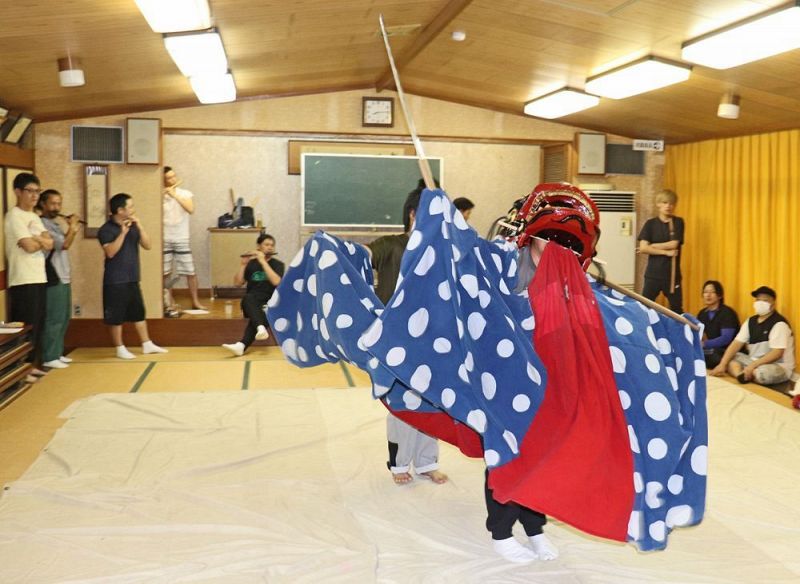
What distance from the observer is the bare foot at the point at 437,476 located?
374 centimetres

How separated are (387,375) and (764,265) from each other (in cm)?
525

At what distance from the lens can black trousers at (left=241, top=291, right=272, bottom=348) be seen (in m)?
7.00

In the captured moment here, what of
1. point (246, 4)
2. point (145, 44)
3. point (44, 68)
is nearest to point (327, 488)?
point (246, 4)

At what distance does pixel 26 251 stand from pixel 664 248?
16.5 ft

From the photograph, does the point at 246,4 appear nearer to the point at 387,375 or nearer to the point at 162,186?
the point at 387,375

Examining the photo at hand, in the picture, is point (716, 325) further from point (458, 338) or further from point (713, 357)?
point (458, 338)

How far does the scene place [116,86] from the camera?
6312 millimetres

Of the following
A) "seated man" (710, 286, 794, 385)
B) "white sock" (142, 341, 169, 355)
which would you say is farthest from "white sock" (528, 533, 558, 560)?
"white sock" (142, 341, 169, 355)

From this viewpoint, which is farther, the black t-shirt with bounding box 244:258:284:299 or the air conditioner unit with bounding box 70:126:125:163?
the air conditioner unit with bounding box 70:126:125:163

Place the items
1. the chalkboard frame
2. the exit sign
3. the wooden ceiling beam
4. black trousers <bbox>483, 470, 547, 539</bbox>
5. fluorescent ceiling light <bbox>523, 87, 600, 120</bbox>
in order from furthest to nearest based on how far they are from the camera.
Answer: the chalkboard frame < the exit sign < fluorescent ceiling light <bbox>523, 87, 600, 120</bbox> < the wooden ceiling beam < black trousers <bbox>483, 470, 547, 539</bbox>

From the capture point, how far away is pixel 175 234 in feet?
26.4

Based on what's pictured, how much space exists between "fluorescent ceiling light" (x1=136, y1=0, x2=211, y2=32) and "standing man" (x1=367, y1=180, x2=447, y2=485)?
4.67ft

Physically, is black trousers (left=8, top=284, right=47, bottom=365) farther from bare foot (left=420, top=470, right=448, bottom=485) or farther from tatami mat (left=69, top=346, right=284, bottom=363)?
bare foot (left=420, top=470, right=448, bottom=485)

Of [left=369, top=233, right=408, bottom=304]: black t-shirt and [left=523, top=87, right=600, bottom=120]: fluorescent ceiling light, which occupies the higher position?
[left=523, top=87, right=600, bottom=120]: fluorescent ceiling light
